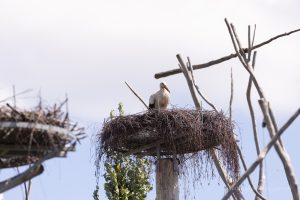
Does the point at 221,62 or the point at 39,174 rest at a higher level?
the point at 221,62

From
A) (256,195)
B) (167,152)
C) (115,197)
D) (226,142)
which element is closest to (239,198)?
(256,195)

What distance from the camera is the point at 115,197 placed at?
1648 cm

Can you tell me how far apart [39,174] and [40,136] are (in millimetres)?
441

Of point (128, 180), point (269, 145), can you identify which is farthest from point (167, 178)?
point (269, 145)

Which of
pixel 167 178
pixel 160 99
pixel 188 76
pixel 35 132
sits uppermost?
pixel 160 99

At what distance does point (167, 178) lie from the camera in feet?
43.4

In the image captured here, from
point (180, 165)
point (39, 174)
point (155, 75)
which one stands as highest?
point (155, 75)

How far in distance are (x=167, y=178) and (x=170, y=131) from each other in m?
1.18

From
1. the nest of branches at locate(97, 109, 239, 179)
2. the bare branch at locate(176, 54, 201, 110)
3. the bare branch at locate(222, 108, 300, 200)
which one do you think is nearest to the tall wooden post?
the nest of branches at locate(97, 109, 239, 179)

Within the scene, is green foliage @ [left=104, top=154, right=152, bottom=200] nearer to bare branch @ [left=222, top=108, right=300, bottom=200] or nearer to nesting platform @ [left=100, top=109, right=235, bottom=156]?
nesting platform @ [left=100, top=109, right=235, bottom=156]

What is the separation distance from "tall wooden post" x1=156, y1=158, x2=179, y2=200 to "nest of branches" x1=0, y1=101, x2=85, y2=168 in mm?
6020

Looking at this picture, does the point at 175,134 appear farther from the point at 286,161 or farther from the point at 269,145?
the point at 269,145

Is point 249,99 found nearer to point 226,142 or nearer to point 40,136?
point 226,142

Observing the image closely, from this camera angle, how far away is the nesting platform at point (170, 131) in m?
12.4
